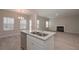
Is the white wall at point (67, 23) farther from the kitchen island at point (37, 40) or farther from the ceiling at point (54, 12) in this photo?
the kitchen island at point (37, 40)

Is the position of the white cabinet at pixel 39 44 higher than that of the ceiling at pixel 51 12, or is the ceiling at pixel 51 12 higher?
the ceiling at pixel 51 12

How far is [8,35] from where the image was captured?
2217 mm

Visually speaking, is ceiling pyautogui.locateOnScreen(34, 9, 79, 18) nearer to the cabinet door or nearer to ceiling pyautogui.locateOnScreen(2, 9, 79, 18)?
ceiling pyautogui.locateOnScreen(2, 9, 79, 18)

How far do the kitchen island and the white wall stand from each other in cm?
21

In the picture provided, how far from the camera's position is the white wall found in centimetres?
223

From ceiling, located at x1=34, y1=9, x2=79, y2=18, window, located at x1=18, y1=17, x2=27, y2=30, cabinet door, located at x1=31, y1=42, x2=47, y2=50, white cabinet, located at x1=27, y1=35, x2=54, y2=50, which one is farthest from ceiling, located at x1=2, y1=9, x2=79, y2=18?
cabinet door, located at x1=31, y1=42, x2=47, y2=50

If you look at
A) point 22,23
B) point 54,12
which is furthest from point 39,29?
point 54,12

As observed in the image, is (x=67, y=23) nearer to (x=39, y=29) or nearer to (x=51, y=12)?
(x=51, y=12)

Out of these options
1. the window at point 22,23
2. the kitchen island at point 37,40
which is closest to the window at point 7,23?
the window at point 22,23

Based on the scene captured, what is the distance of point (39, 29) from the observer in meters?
2.30

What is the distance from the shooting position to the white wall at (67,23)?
2229mm
